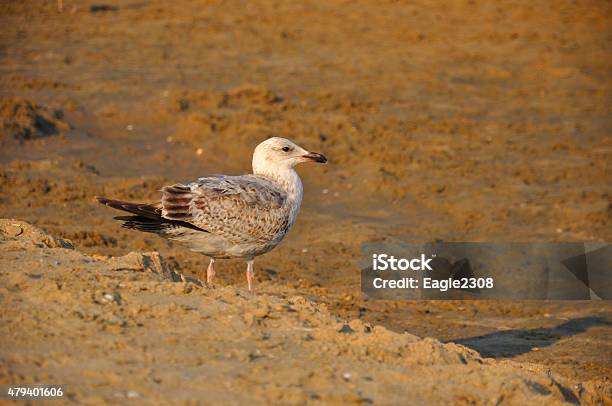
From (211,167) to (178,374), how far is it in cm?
876

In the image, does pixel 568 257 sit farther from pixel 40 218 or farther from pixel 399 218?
pixel 40 218

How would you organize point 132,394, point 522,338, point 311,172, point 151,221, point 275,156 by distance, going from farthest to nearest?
point 311,172 → point 522,338 → point 275,156 → point 151,221 → point 132,394

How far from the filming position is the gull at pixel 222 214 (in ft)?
26.1

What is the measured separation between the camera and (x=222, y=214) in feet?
26.5

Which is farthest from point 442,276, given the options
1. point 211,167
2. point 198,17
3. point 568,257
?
point 198,17

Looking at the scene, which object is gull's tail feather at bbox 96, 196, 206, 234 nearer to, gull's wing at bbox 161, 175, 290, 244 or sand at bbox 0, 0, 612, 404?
gull's wing at bbox 161, 175, 290, 244

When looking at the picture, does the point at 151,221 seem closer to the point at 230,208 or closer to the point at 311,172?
the point at 230,208

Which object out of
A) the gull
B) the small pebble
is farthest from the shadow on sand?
the small pebble

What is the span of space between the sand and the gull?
333mm

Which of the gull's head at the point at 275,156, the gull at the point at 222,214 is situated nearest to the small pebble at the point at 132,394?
the gull at the point at 222,214

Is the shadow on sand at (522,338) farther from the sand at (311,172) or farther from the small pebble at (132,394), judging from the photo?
the small pebble at (132,394)

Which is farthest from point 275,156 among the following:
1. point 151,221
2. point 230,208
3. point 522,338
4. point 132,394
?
point 132,394

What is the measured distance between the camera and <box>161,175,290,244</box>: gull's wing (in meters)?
8.00

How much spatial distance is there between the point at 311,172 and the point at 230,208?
19.3 ft
